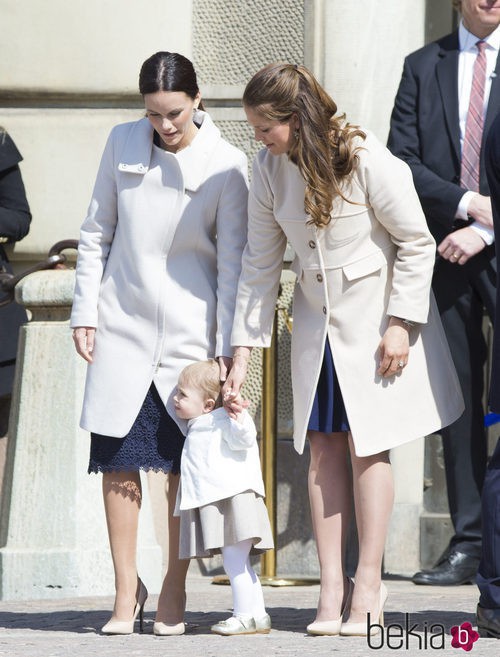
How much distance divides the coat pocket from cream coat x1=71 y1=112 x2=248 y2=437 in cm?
39

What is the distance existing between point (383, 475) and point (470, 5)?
2.34 metres

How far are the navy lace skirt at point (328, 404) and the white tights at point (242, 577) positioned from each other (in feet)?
1.42

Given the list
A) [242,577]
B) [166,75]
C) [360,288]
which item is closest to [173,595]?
[242,577]

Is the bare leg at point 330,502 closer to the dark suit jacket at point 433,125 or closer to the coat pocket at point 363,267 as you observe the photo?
the coat pocket at point 363,267

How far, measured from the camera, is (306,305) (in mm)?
5688

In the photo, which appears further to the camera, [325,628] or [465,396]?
[465,396]

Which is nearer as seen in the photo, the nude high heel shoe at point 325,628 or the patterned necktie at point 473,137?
the nude high heel shoe at point 325,628

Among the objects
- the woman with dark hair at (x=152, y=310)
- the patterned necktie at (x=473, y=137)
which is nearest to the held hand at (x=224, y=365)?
the woman with dark hair at (x=152, y=310)

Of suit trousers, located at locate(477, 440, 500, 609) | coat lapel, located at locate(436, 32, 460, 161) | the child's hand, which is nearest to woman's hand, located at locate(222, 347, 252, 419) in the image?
the child's hand

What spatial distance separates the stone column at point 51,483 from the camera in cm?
694

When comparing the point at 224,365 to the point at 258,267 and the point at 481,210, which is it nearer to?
the point at 258,267

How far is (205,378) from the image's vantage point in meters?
5.62

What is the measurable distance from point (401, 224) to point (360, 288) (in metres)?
0.24

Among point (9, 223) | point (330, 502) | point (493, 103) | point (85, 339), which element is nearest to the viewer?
point (330, 502)
